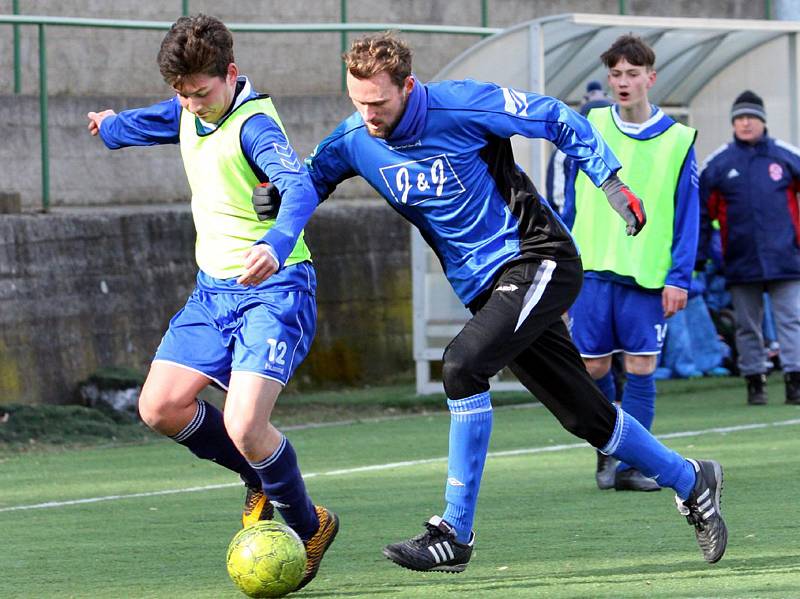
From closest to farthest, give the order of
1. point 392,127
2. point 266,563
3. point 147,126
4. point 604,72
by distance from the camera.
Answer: point 266,563
point 392,127
point 147,126
point 604,72

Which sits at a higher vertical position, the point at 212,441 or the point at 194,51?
the point at 194,51

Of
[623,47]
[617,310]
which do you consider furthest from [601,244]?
[623,47]

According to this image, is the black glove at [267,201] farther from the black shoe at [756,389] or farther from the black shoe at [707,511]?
the black shoe at [756,389]

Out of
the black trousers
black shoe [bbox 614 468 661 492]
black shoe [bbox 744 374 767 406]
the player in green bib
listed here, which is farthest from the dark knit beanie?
the black trousers

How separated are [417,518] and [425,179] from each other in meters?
2.07

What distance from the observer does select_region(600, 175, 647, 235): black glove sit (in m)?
5.82

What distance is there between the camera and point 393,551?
228 inches

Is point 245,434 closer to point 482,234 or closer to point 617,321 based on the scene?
point 482,234

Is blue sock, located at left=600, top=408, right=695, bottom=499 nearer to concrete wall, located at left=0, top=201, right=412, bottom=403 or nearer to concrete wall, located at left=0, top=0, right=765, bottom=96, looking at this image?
concrete wall, located at left=0, top=201, right=412, bottom=403

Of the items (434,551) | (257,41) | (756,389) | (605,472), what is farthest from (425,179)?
(257,41)

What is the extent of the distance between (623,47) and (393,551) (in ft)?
11.2

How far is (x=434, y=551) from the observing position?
19.1ft

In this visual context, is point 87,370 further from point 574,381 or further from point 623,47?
point 574,381

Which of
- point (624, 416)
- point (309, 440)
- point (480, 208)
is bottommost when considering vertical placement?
point (309, 440)
